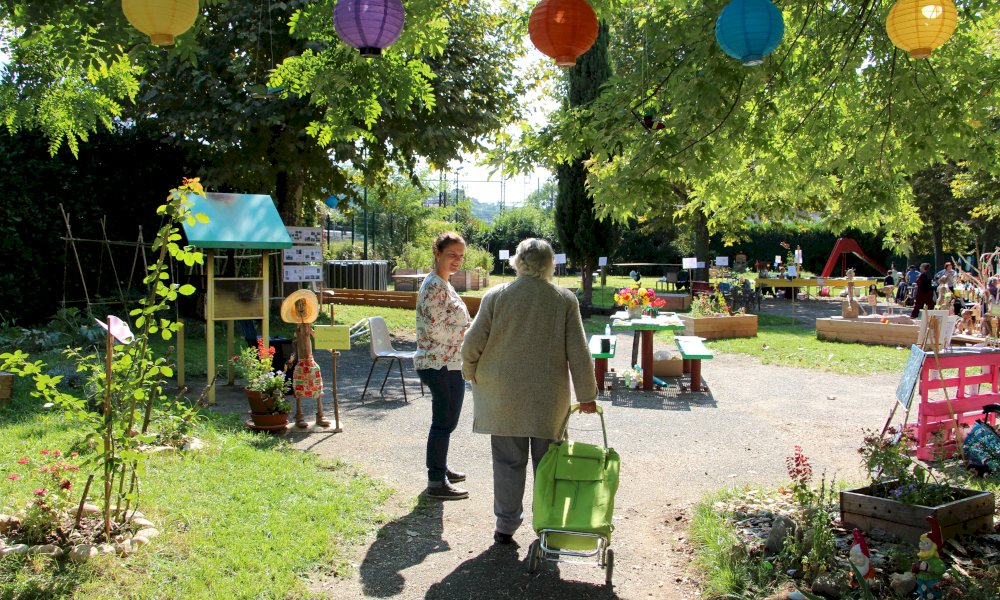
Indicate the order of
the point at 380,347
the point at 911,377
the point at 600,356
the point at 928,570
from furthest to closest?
the point at 600,356 < the point at 380,347 < the point at 911,377 < the point at 928,570

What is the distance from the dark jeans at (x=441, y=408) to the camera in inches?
199

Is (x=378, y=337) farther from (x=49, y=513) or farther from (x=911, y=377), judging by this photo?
(x=911, y=377)

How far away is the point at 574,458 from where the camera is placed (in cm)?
378

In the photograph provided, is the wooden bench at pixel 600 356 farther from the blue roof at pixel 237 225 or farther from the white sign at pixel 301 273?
the white sign at pixel 301 273

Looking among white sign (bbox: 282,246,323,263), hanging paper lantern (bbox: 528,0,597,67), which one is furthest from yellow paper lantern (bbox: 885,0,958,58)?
white sign (bbox: 282,246,323,263)

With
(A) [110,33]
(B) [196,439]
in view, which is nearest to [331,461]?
(B) [196,439]

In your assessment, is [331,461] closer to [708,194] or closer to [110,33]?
[110,33]

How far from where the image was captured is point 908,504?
400 cm

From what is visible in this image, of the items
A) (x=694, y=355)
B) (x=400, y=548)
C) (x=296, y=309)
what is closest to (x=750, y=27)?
(x=400, y=548)

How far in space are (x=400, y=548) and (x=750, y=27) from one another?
340cm

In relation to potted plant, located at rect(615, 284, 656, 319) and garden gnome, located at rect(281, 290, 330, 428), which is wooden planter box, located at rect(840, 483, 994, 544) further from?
potted plant, located at rect(615, 284, 656, 319)

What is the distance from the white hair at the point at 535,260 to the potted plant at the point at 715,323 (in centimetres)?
1055

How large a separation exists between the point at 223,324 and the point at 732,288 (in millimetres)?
11464

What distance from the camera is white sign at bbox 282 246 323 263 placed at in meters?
12.5
